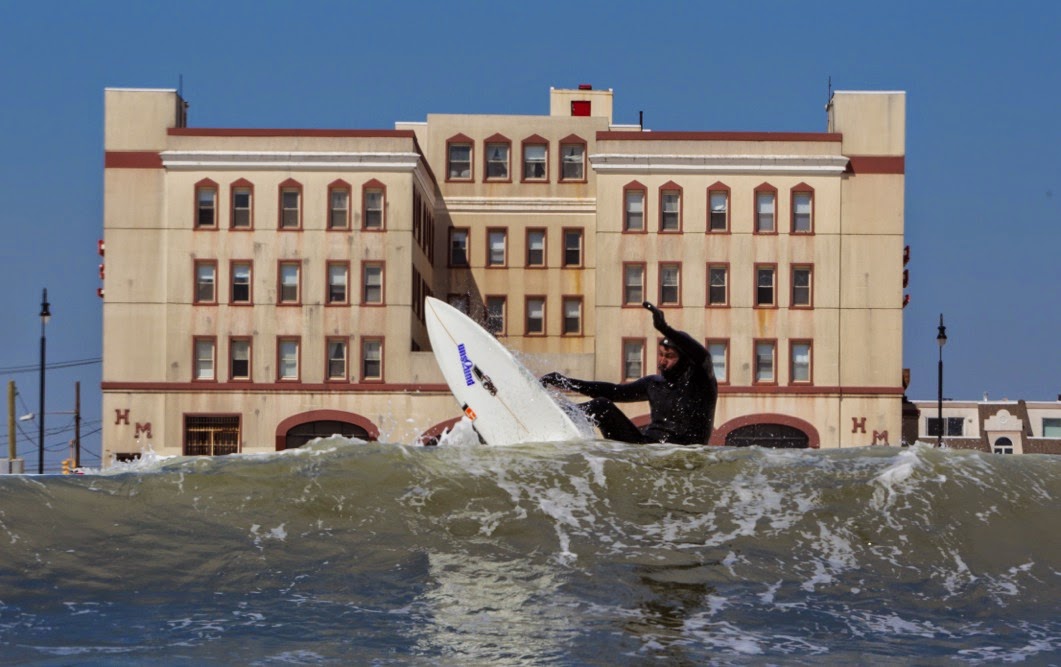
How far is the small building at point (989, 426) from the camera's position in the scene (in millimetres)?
98188

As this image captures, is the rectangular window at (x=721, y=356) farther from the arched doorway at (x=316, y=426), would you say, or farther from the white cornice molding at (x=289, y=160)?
the white cornice molding at (x=289, y=160)

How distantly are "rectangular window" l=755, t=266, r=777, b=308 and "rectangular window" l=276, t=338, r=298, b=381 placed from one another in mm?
17636

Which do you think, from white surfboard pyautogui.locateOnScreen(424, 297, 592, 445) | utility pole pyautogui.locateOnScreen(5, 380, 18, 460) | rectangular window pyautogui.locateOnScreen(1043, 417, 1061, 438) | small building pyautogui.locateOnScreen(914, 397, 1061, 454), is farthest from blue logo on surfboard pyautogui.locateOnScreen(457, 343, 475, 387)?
rectangular window pyautogui.locateOnScreen(1043, 417, 1061, 438)

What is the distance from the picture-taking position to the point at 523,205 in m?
73.1

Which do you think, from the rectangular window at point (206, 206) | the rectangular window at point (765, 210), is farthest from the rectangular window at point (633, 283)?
the rectangular window at point (206, 206)

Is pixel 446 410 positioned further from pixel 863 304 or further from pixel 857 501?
pixel 857 501

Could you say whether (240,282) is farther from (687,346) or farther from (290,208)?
(687,346)

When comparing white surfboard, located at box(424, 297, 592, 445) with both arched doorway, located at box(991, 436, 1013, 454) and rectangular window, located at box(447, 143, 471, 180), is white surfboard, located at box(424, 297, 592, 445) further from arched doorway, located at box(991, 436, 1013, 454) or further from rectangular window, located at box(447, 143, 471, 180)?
arched doorway, located at box(991, 436, 1013, 454)

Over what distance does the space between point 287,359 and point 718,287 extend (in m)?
16.6

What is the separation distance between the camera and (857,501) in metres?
16.0

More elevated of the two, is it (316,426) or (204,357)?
(204,357)

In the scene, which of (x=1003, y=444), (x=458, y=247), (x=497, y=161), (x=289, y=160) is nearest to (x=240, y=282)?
(x=289, y=160)

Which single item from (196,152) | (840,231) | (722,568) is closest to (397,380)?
(196,152)

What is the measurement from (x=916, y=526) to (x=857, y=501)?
2.51 feet
